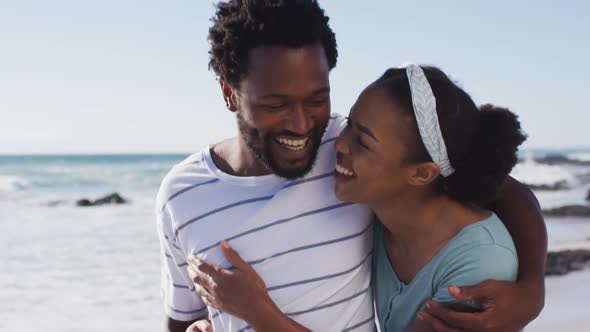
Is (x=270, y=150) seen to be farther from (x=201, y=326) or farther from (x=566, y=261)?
(x=566, y=261)

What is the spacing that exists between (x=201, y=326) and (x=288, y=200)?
59 centimetres

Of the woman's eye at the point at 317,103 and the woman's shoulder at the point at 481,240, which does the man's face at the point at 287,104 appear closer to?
the woman's eye at the point at 317,103

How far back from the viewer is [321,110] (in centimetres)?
223

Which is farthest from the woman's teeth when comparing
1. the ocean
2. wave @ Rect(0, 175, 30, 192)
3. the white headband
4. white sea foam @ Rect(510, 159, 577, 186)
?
wave @ Rect(0, 175, 30, 192)

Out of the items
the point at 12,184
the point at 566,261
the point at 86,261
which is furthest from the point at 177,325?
the point at 12,184

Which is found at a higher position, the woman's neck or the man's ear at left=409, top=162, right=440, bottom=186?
the man's ear at left=409, top=162, right=440, bottom=186

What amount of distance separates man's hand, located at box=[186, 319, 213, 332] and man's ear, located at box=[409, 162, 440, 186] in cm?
87

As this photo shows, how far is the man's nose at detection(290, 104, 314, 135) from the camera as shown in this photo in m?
2.19

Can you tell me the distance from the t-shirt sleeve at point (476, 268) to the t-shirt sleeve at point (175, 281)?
0.90 metres

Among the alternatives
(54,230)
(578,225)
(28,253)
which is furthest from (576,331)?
(54,230)

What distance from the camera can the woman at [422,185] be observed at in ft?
6.74

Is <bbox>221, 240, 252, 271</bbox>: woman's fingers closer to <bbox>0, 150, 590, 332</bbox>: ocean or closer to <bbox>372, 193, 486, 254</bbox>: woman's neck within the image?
<bbox>372, 193, 486, 254</bbox>: woman's neck

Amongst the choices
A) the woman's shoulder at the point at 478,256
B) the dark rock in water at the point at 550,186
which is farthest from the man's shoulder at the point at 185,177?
the dark rock in water at the point at 550,186

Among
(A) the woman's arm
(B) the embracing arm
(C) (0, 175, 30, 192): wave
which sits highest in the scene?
(B) the embracing arm
